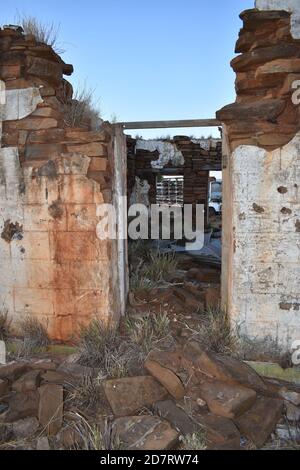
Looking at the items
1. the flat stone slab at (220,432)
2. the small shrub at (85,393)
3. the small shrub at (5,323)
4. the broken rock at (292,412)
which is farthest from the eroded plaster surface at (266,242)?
the small shrub at (5,323)

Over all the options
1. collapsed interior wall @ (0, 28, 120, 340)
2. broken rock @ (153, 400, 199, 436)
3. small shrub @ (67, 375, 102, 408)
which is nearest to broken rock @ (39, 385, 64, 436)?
small shrub @ (67, 375, 102, 408)

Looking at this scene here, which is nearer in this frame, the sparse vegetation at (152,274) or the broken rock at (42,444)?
the broken rock at (42,444)

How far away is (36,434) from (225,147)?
10.5 feet

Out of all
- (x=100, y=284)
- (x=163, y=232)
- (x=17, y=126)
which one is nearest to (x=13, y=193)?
(x=17, y=126)

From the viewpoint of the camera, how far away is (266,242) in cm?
358

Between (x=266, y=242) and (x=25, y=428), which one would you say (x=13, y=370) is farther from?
(x=266, y=242)

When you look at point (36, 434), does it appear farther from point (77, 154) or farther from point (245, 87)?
point (245, 87)

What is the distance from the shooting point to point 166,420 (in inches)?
114

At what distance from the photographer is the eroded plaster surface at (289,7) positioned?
331cm

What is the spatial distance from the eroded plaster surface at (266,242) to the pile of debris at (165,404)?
0.50 metres

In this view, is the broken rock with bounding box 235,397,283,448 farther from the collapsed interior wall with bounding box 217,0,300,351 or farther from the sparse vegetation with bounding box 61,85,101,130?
the sparse vegetation with bounding box 61,85,101,130

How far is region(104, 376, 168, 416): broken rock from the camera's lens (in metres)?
3.06

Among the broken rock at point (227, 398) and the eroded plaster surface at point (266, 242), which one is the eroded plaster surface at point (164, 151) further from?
the broken rock at point (227, 398)

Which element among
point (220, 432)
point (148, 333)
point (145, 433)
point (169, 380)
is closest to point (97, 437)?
point (145, 433)
